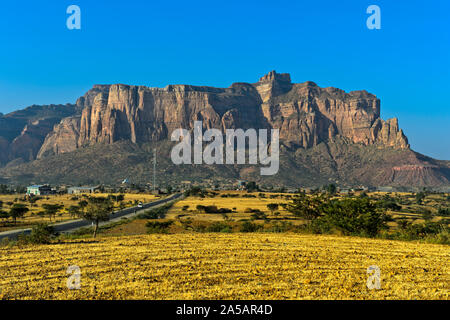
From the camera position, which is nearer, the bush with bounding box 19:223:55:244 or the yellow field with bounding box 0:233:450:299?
the yellow field with bounding box 0:233:450:299

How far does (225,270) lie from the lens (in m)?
14.1

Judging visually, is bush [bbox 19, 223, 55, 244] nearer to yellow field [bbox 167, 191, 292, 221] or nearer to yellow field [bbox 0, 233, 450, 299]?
yellow field [bbox 0, 233, 450, 299]

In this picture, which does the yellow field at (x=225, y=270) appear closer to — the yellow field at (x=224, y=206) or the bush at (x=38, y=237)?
the bush at (x=38, y=237)

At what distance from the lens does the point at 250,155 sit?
176 m

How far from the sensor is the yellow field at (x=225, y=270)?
1111 cm

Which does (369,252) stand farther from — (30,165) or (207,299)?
(30,165)

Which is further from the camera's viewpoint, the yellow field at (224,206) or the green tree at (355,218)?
the yellow field at (224,206)

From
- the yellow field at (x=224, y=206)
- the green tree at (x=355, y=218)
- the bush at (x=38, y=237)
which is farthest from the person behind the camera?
the yellow field at (x=224, y=206)

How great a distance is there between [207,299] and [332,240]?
48.4 ft

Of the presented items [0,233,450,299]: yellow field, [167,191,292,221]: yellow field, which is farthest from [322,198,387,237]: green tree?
[167,191,292,221]: yellow field

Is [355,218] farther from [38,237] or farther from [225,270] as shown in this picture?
[38,237]

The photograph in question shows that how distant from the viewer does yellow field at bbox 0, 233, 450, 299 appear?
36.4 feet

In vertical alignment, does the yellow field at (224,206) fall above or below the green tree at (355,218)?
below

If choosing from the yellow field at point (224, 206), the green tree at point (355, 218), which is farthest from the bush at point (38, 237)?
the yellow field at point (224, 206)
